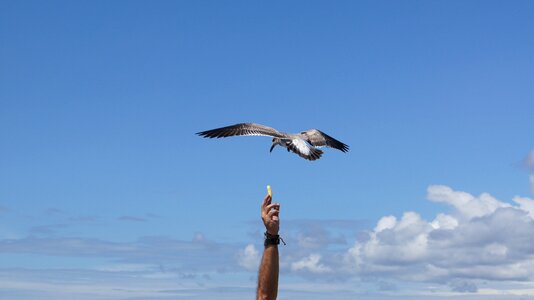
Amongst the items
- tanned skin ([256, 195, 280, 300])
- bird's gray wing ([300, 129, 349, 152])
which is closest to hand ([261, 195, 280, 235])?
tanned skin ([256, 195, 280, 300])

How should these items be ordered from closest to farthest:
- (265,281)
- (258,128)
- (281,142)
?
(265,281) < (281,142) < (258,128)

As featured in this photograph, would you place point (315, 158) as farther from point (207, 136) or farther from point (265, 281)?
point (265, 281)

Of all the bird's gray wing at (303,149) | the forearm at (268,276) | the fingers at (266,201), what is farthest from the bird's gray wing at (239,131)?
the forearm at (268,276)

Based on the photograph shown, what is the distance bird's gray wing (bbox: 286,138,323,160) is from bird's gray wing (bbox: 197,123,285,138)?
12.3 feet

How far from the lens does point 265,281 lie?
10.2m

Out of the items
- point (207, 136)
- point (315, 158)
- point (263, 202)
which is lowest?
point (263, 202)

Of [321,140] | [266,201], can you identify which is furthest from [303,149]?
[266,201]

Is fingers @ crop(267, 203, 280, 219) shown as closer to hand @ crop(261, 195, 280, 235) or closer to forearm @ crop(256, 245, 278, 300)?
hand @ crop(261, 195, 280, 235)

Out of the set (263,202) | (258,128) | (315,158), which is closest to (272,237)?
(263,202)

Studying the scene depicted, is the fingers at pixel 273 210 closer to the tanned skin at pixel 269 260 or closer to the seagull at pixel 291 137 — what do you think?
the tanned skin at pixel 269 260

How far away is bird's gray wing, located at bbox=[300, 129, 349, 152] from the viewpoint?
33688 mm

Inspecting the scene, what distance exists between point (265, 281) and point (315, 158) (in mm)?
18414

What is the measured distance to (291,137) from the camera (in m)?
30.5

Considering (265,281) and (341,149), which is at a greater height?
(341,149)
